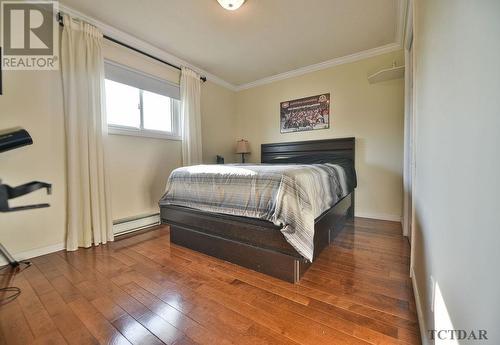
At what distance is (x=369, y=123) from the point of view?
9.81ft

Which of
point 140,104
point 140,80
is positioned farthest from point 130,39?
point 140,104

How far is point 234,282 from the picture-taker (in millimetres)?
1474

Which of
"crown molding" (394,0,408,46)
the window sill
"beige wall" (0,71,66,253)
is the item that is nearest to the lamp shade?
the window sill

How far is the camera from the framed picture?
10.9 ft

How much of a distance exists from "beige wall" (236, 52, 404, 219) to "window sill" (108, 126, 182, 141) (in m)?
2.09

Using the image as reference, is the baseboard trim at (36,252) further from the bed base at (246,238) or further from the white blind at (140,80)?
the white blind at (140,80)

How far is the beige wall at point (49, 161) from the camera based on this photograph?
182cm

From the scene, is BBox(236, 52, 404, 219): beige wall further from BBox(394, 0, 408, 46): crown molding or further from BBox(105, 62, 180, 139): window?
BBox(105, 62, 180, 139): window

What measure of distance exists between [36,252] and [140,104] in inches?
77.2

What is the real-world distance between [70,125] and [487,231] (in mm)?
2870

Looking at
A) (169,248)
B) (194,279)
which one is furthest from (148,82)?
(194,279)

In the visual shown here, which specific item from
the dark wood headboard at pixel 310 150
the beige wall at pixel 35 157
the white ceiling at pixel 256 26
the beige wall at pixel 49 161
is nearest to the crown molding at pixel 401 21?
the white ceiling at pixel 256 26

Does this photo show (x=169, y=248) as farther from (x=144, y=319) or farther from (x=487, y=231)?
(x=487, y=231)

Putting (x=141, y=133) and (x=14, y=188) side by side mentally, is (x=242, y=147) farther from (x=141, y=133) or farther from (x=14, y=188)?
(x=14, y=188)
